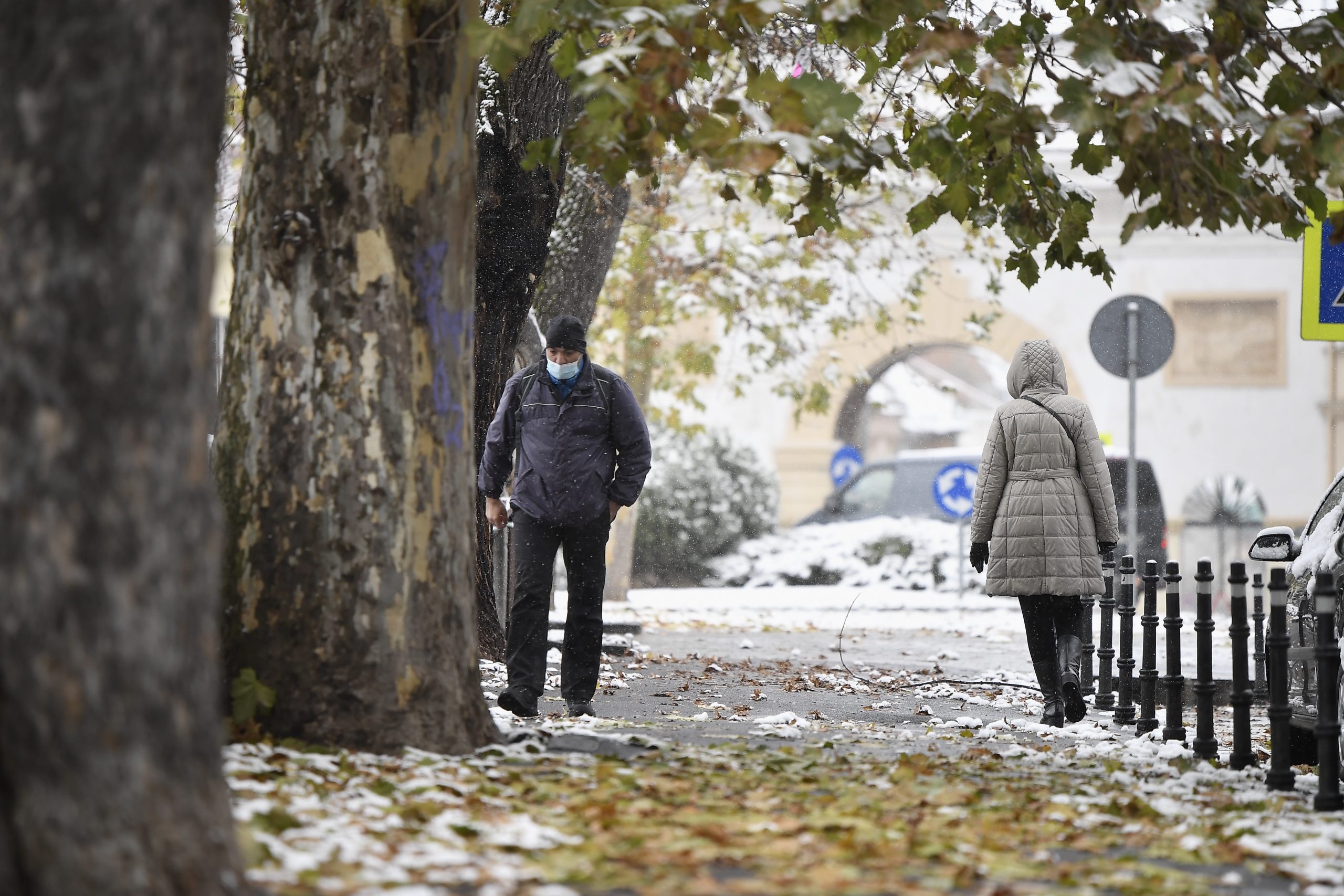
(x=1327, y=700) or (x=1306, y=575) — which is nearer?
(x=1327, y=700)

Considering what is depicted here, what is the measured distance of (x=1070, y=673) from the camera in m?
8.10

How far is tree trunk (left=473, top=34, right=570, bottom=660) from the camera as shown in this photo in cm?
912

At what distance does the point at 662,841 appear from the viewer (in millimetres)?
4332

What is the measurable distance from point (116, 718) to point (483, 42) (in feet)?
9.61

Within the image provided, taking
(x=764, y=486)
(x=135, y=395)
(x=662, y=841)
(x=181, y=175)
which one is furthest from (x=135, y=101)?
(x=764, y=486)

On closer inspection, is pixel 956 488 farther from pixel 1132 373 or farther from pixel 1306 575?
pixel 1306 575

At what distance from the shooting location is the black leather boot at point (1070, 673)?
809 centimetres

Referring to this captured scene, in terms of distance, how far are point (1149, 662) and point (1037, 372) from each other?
62.0 inches

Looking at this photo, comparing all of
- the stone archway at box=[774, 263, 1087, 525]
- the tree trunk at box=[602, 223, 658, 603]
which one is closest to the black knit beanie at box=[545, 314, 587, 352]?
the tree trunk at box=[602, 223, 658, 603]

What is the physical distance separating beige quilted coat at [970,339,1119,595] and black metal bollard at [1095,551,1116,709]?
Result: 0.83 m

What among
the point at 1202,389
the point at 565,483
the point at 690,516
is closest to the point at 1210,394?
the point at 1202,389

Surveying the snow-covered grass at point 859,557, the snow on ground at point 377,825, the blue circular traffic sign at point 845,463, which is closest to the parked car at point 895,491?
the snow-covered grass at point 859,557

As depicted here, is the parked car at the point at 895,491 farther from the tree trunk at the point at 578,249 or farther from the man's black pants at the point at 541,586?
the man's black pants at the point at 541,586

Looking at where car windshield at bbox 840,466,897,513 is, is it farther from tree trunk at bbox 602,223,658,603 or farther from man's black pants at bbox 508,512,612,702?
man's black pants at bbox 508,512,612,702
